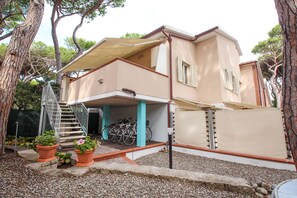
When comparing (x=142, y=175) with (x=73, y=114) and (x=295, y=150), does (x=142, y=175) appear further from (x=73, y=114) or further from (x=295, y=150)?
(x=73, y=114)

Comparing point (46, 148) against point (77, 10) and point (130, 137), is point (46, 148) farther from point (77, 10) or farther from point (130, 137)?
point (77, 10)

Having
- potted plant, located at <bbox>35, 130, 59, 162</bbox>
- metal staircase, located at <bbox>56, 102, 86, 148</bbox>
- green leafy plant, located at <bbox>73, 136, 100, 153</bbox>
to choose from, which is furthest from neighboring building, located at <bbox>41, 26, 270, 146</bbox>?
potted plant, located at <bbox>35, 130, 59, 162</bbox>

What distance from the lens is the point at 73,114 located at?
1021 centimetres

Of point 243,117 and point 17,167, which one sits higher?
point 243,117

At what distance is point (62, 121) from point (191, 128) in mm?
7643

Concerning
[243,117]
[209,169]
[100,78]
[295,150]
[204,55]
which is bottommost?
[209,169]

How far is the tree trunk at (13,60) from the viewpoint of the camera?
6.03 meters

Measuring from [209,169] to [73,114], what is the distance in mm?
8503

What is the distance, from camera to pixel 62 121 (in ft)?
30.7

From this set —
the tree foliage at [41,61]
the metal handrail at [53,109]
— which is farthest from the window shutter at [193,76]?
the tree foliage at [41,61]

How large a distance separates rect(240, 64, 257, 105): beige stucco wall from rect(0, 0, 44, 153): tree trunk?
18.4 meters

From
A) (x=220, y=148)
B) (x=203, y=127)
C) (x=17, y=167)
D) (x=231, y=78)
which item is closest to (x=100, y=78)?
(x=17, y=167)

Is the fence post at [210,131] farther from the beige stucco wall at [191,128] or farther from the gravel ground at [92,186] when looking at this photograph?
the gravel ground at [92,186]

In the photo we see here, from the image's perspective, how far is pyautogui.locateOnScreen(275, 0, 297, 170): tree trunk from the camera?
207 cm
